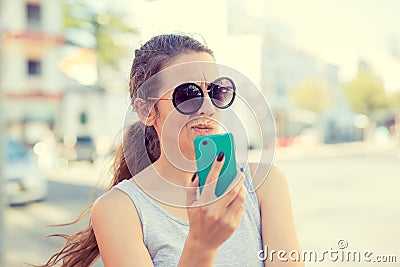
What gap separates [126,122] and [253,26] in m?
1.54

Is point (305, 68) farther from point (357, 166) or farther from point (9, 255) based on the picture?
point (9, 255)

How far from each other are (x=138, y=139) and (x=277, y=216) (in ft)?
0.90

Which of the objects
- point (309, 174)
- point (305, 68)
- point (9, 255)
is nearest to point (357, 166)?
point (309, 174)

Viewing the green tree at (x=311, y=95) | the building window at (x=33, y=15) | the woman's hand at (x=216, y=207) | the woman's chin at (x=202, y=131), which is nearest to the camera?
the woman's hand at (x=216, y=207)

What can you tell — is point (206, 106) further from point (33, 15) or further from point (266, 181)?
point (33, 15)

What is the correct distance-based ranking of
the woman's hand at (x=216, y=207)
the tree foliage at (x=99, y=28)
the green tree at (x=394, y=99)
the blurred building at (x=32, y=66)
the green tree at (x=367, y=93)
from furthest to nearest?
1. the blurred building at (x=32, y=66)
2. the tree foliage at (x=99, y=28)
3. the green tree at (x=367, y=93)
4. the green tree at (x=394, y=99)
5. the woman's hand at (x=216, y=207)

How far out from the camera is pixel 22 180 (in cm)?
754

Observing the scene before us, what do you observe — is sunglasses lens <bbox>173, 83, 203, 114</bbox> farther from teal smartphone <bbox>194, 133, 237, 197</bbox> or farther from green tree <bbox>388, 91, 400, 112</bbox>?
green tree <bbox>388, 91, 400, 112</bbox>

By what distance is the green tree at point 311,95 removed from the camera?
16.9 meters

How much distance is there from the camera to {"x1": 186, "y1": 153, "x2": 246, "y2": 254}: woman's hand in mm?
778

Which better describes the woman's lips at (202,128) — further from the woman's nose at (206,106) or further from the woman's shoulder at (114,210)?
the woman's shoulder at (114,210)

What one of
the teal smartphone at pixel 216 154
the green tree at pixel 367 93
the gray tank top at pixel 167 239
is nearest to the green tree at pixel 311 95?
the green tree at pixel 367 93

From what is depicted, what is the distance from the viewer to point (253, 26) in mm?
2631

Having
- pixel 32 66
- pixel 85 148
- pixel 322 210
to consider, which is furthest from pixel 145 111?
pixel 32 66
